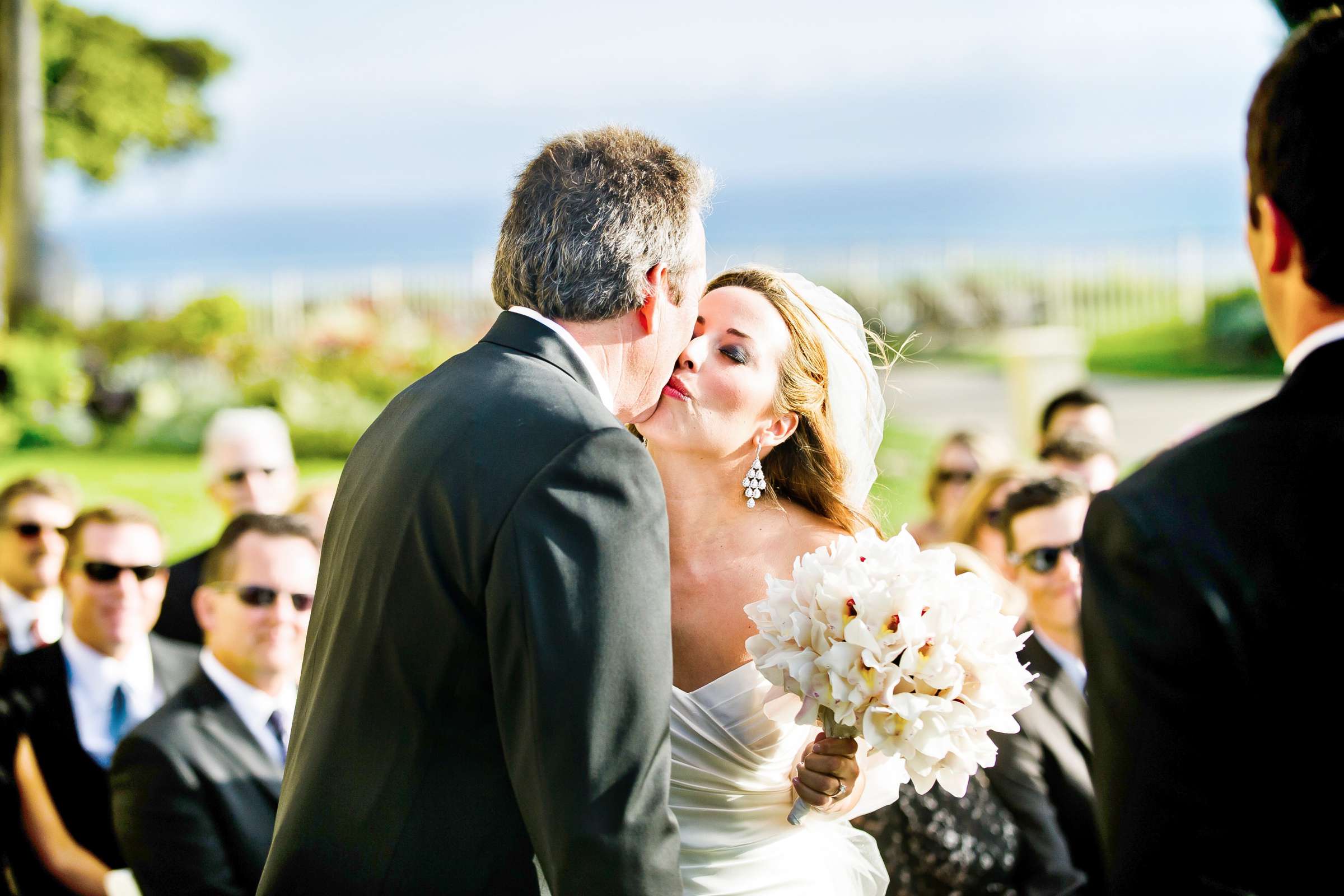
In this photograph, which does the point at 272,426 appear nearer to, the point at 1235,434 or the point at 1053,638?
the point at 1053,638

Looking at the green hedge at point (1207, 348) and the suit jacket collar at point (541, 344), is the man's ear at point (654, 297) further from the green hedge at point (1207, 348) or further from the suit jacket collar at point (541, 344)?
the green hedge at point (1207, 348)

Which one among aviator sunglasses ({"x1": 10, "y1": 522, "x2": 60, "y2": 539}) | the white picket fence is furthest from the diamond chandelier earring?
the white picket fence

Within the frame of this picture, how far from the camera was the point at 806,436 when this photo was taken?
402 cm

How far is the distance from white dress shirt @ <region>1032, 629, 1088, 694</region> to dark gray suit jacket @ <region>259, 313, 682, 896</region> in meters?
3.33

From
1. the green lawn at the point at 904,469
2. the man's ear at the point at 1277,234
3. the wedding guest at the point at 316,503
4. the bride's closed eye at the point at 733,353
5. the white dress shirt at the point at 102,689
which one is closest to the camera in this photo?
the man's ear at the point at 1277,234

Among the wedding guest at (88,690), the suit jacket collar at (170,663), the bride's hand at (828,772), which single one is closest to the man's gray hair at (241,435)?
the wedding guest at (88,690)

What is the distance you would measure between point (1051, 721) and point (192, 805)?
3155 mm

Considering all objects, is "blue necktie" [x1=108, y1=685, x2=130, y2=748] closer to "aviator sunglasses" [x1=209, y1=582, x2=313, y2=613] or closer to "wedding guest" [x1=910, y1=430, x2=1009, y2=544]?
"aviator sunglasses" [x1=209, y1=582, x2=313, y2=613]

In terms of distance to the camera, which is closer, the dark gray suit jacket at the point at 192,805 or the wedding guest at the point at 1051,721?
the dark gray suit jacket at the point at 192,805

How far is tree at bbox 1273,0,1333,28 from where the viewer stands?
2.95 metres

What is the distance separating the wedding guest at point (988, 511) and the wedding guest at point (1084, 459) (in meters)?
0.53

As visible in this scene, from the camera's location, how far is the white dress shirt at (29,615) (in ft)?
20.2

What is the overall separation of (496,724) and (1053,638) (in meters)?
3.78

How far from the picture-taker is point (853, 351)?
4.09 meters
